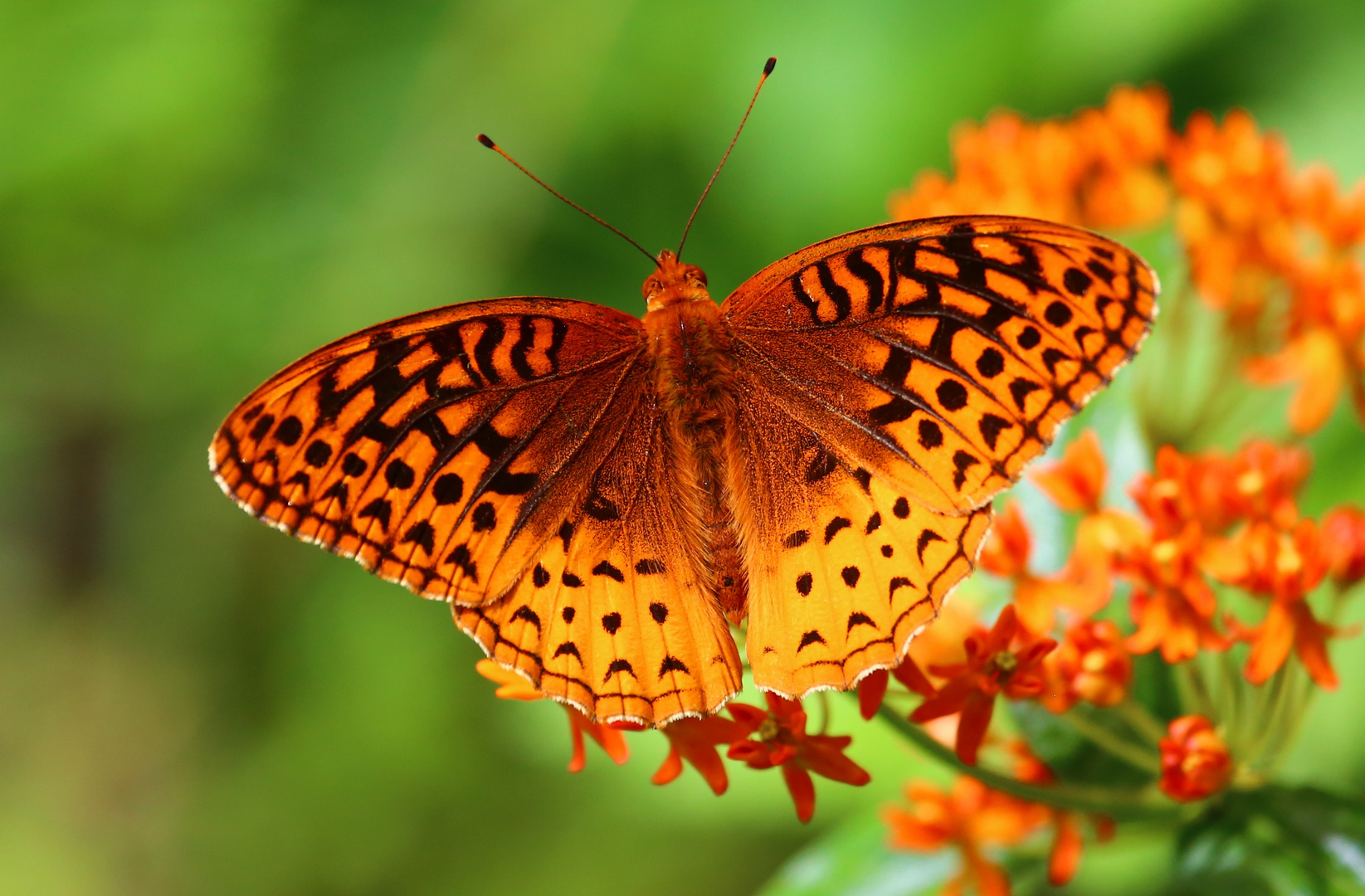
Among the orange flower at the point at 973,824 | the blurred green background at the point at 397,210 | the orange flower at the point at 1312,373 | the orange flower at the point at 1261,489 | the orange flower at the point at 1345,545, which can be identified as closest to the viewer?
the orange flower at the point at 1261,489

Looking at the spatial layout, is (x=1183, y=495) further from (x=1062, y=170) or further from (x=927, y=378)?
(x=1062, y=170)

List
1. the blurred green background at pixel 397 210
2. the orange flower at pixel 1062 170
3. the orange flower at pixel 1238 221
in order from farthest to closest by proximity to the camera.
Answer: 1. the blurred green background at pixel 397 210
2. the orange flower at pixel 1062 170
3. the orange flower at pixel 1238 221

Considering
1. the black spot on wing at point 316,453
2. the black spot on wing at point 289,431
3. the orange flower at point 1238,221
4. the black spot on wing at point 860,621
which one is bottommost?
the black spot on wing at point 860,621

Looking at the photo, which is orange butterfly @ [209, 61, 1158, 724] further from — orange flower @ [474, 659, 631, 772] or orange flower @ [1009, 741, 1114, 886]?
orange flower @ [1009, 741, 1114, 886]

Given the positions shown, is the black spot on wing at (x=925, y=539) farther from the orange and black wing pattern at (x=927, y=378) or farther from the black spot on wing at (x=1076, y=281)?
the black spot on wing at (x=1076, y=281)

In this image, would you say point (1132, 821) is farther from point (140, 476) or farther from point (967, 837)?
point (140, 476)

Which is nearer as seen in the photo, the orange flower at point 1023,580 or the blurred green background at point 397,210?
the orange flower at point 1023,580

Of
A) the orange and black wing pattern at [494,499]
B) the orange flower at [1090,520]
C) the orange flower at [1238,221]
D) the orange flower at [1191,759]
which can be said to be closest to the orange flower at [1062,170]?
the orange flower at [1238,221]

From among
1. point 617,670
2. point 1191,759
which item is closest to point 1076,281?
point 1191,759
